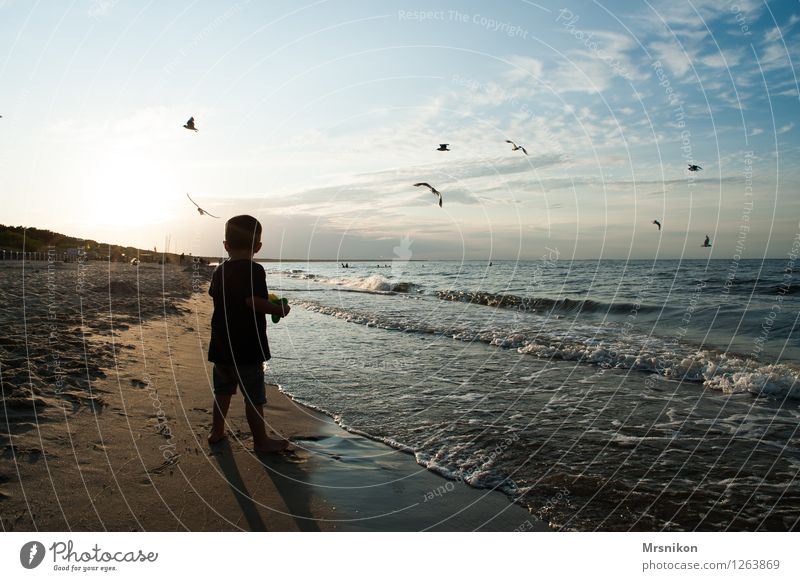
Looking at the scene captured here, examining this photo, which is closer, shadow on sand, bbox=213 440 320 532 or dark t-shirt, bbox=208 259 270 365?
shadow on sand, bbox=213 440 320 532

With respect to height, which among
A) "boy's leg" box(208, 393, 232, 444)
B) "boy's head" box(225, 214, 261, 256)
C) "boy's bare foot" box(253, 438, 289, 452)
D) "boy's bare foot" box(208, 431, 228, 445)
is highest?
"boy's head" box(225, 214, 261, 256)

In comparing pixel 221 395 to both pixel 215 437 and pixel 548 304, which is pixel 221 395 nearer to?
pixel 215 437

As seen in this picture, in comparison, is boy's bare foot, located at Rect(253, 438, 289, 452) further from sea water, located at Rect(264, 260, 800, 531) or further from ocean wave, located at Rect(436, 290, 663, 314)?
ocean wave, located at Rect(436, 290, 663, 314)

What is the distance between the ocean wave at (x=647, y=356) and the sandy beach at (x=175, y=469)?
7.47m

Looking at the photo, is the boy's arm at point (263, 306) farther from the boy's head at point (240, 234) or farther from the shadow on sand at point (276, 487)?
the shadow on sand at point (276, 487)

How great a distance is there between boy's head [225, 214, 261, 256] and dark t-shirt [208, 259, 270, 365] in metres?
0.22

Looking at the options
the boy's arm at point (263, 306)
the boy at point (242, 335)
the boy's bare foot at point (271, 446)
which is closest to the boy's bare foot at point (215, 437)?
the boy at point (242, 335)

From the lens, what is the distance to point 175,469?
4.27 m

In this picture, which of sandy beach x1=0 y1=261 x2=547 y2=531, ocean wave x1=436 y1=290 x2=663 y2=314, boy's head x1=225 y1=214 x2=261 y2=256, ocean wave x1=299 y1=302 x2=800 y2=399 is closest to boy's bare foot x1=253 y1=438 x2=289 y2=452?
sandy beach x1=0 y1=261 x2=547 y2=531

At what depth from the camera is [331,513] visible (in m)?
3.87

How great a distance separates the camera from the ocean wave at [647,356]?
950cm

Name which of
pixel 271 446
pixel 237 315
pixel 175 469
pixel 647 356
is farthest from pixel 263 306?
pixel 647 356

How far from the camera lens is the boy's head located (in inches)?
209
